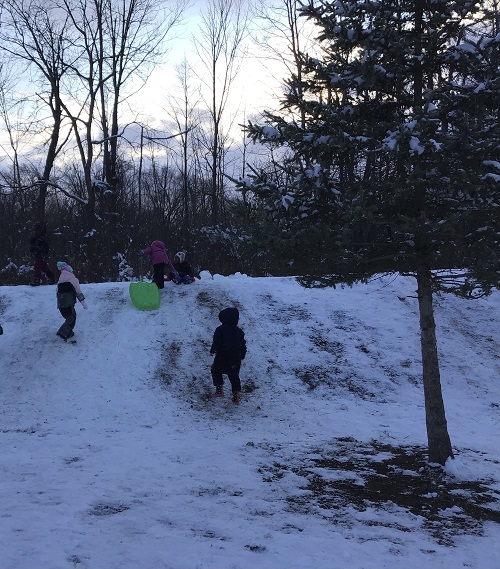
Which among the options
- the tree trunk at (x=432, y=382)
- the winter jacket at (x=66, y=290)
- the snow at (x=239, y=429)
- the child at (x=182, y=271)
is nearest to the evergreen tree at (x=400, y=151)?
the tree trunk at (x=432, y=382)

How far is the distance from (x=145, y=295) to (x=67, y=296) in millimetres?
2119

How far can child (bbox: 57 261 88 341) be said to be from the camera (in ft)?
34.5

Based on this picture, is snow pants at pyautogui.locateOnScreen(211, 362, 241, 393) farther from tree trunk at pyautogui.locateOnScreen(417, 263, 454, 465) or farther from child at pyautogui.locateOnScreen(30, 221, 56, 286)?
child at pyautogui.locateOnScreen(30, 221, 56, 286)

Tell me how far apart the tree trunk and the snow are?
9.7 inches

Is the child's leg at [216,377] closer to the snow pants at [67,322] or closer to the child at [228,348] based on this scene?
the child at [228,348]

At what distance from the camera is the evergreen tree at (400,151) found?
531cm

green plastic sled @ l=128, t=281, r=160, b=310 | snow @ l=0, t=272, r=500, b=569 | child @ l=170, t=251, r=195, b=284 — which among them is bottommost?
snow @ l=0, t=272, r=500, b=569

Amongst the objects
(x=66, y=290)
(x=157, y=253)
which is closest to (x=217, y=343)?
(x=66, y=290)

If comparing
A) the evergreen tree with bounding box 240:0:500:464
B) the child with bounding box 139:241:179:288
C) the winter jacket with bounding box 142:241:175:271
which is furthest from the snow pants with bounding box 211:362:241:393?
the winter jacket with bounding box 142:241:175:271

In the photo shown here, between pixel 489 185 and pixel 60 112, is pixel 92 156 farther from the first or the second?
pixel 489 185

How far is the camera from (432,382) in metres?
6.41

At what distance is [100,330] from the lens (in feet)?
36.7

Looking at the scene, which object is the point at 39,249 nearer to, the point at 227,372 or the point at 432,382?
the point at 227,372

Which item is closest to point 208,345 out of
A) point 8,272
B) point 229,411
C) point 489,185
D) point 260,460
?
point 229,411
